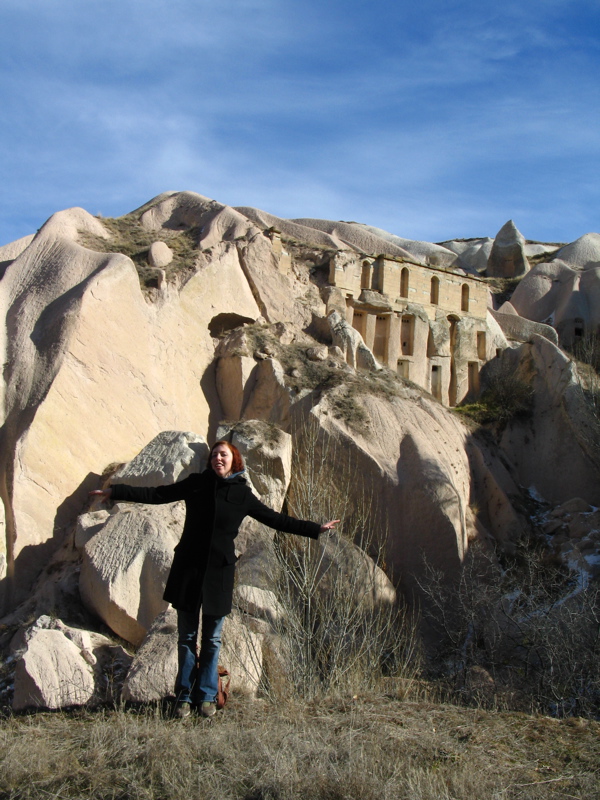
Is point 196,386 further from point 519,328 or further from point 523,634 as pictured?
point 519,328

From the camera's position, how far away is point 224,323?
16.3m

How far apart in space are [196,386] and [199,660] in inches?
406

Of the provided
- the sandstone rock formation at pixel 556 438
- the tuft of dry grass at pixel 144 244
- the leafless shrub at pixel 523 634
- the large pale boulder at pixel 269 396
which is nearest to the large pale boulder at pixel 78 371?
the tuft of dry grass at pixel 144 244

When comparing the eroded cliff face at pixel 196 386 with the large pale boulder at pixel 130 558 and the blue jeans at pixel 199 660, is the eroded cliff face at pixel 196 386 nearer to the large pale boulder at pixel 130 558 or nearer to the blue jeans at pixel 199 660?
the large pale boulder at pixel 130 558

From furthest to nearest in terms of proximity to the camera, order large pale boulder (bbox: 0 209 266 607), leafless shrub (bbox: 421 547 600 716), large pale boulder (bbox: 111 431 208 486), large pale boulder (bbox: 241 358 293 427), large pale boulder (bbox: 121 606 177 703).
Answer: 1. large pale boulder (bbox: 241 358 293 427)
2. large pale boulder (bbox: 0 209 266 607)
3. large pale boulder (bbox: 111 431 208 486)
4. leafless shrub (bbox: 421 547 600 716)
5. large pale boulder (bbox: 121 606 177 703)

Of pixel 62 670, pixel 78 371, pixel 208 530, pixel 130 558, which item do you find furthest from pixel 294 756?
pixel 78 371

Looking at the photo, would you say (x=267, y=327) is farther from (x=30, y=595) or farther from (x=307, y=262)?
(x=30, y=595)

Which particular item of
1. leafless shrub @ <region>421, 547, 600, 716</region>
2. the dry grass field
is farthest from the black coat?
leafless shrub @ <region>421, 547, 600, 716</region>

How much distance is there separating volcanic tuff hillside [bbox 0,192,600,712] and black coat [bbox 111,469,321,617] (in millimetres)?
4707

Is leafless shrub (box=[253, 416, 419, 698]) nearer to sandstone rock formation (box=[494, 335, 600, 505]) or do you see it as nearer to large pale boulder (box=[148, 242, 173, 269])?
large pale boulder (box=[148, 242, 173, 269])

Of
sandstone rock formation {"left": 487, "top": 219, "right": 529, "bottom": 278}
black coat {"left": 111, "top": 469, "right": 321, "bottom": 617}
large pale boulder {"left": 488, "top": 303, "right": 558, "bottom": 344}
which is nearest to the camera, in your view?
black coat {"left": 111, "top": 469, "right": 321, "bottom": 617}

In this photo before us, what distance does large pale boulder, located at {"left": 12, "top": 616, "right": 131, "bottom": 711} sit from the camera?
5.79m

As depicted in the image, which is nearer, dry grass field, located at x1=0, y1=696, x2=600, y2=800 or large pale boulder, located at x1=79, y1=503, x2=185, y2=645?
dry grass field, located at x1=0, y1=696, x2=600, y2=800

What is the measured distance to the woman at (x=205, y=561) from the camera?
4805 millimetres
